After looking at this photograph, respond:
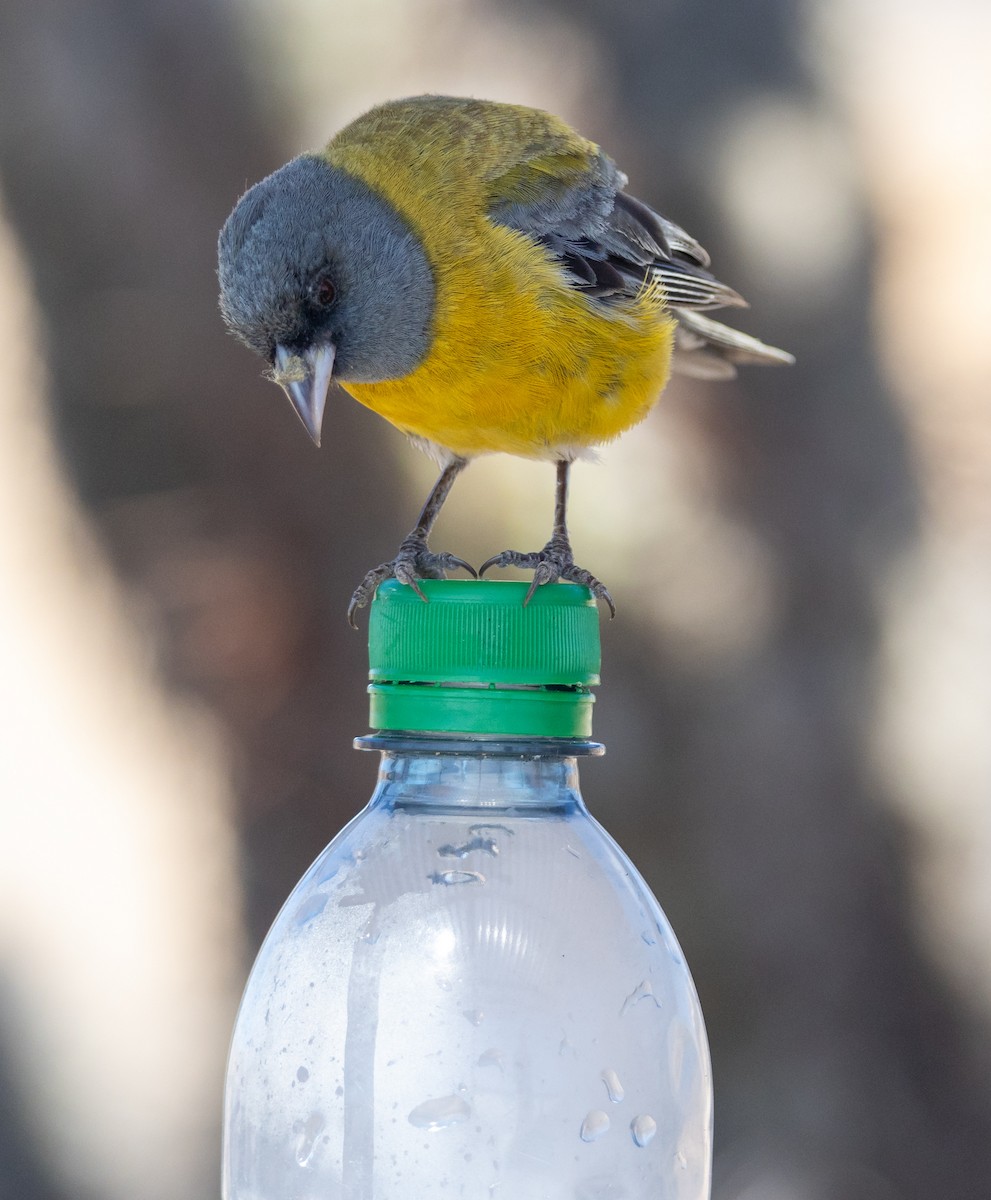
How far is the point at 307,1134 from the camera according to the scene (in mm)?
1704

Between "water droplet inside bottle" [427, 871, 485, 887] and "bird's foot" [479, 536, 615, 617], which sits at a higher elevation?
"bird's foot" [479, 536, 615, 617]

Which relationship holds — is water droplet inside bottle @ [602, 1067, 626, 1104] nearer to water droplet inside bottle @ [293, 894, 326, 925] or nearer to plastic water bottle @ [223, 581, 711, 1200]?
plastic water bottle @ [223, 581, 711, 1200]

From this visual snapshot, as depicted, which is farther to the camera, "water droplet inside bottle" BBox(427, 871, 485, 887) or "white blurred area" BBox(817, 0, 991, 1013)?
"white blurred area" BBox(817, 0, 991, 1013)

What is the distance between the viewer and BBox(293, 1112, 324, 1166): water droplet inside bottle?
5.54 feet

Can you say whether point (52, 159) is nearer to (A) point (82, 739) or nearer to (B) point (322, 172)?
(A) point (82, 739)

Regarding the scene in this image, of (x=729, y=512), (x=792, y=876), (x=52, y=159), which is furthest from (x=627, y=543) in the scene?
(x=52, y=159)

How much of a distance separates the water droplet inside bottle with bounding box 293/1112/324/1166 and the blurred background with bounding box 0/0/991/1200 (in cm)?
208

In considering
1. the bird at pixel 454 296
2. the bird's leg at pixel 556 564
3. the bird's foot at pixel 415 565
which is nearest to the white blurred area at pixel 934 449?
the bird at pixel 454 296

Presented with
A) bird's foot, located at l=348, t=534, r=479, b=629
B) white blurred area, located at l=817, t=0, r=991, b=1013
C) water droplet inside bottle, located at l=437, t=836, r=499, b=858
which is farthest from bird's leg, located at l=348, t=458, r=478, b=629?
white blurred area, located at l=817, t=0, r=991, b=1013

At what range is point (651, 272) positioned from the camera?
8.02 ft

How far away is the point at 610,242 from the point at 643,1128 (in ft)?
4.51

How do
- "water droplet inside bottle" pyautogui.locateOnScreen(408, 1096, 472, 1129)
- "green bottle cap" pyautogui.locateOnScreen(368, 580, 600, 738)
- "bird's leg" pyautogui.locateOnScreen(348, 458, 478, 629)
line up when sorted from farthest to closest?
1. "bird's leg" pyautogui.locateOnScreen(348, 458, 478, 629)
2. "water droplet inside bottle" pyautogui.locateOnScreen(408, 1096, 472, 1129)
3. "green bottle cap" pyautogui.locateOnScreen(368, 580, 600, 738)

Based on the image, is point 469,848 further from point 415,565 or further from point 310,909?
point 415,565

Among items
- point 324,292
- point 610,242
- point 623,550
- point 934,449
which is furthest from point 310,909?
point 934,449
